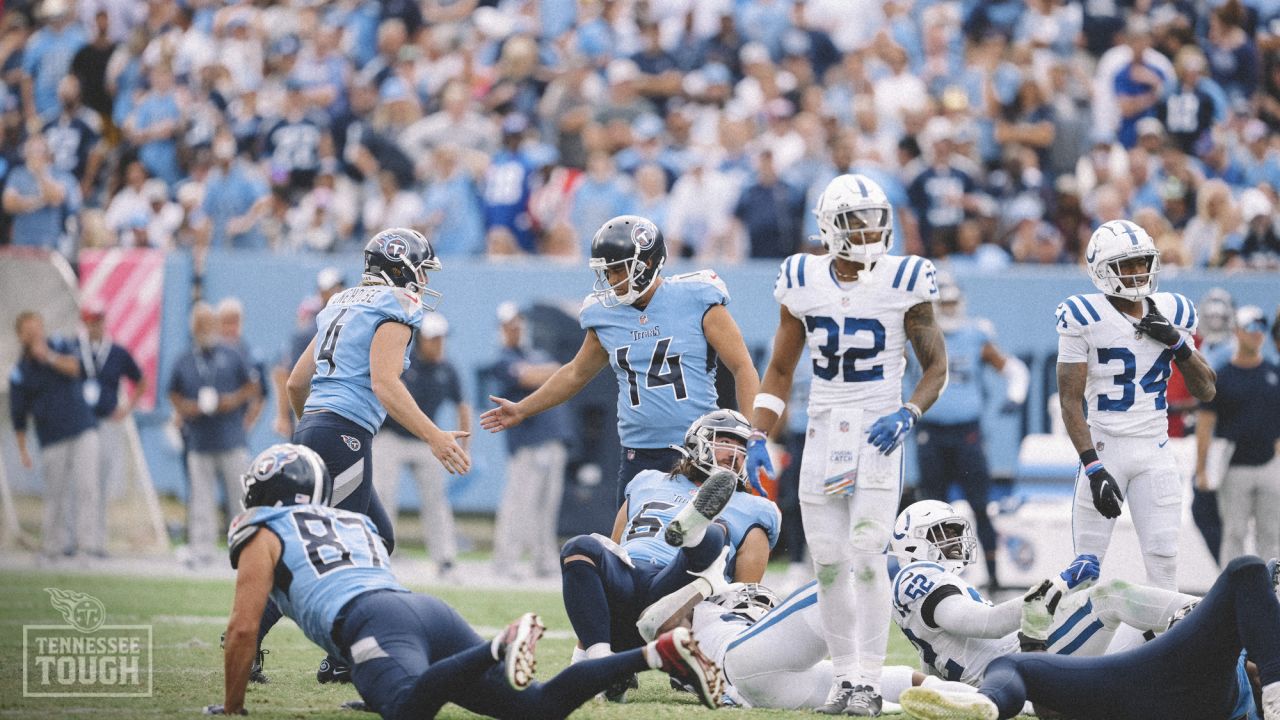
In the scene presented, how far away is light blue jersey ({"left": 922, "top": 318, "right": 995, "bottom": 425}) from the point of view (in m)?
10.8

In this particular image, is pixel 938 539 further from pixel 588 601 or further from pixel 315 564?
pixel 315 564

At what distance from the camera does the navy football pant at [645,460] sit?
22.9ft

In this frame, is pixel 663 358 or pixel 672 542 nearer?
pixel 672 542

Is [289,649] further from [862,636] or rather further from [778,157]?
[778,157]

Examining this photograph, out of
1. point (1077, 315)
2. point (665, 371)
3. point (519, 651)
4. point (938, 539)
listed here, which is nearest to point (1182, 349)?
point (1077, 315)

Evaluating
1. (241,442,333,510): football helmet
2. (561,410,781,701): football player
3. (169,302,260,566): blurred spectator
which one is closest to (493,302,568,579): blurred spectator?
(169,302,260,566): blurred spectator

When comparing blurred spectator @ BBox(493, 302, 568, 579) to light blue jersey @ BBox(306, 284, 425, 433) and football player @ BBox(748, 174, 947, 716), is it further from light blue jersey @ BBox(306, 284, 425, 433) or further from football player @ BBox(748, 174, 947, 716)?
football player @ BBox(748, 174, 947, 716)

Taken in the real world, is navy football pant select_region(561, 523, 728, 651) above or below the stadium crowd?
below

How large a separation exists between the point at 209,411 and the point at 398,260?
598 centimetres

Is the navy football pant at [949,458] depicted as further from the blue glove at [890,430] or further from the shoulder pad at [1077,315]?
the blue glove at [890,430]

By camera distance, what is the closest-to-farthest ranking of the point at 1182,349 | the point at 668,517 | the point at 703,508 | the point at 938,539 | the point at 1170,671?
1. the point at 1170,671
2. the point at 703,508
3. the point at 938,539
4. the point at 668,517
5. the point at 1182,349

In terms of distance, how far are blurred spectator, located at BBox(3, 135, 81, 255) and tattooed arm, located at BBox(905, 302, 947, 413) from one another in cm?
1048

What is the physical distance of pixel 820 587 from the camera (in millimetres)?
5668

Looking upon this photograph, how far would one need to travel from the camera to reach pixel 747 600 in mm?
6094
